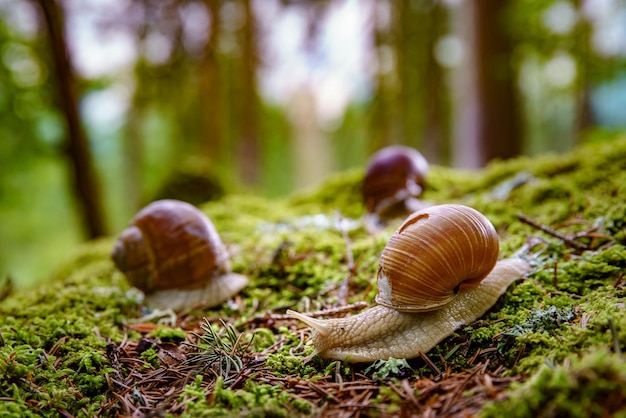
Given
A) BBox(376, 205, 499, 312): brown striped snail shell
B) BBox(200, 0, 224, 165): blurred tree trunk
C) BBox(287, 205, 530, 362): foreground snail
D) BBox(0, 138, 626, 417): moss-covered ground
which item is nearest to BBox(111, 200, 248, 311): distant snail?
BBox(0, 138, 626, 417): moss-covered ground

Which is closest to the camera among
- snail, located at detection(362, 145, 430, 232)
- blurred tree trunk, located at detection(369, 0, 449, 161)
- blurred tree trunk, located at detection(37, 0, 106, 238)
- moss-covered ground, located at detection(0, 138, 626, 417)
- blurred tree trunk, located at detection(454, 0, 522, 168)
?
moss-covered ground, located at detection(0, 138, 626, 417)

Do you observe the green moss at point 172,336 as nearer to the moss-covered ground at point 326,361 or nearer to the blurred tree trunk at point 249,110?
the moss-covered ground at point 326,361

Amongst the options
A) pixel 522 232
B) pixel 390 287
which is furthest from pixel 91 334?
pixel 522 232

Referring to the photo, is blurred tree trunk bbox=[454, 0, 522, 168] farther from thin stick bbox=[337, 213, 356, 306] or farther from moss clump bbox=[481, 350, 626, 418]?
Answer: moss clump bbox=[481, 350, 626, 418]

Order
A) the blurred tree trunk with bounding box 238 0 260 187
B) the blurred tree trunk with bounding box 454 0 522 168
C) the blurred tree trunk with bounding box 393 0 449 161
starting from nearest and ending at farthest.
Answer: the blurred tree trunk with bounding box 454 0 522 168
the blurred tree trunk with bounding box 238 0 260 187
the blurred tree trunk with bounding box 393 0 449 161

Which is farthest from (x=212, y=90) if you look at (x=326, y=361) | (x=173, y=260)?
(x=326, y=361)

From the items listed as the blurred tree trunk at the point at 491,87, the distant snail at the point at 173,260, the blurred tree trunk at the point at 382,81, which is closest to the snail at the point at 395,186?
the distant snail at the point at 173,260
